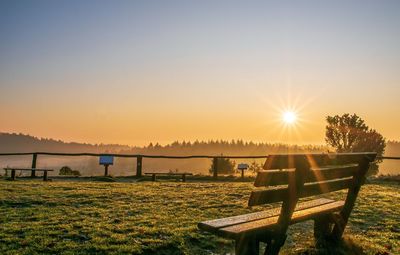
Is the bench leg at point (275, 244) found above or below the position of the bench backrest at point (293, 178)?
below

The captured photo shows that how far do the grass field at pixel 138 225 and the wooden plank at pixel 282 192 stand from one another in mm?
1153

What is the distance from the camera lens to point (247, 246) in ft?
16.1

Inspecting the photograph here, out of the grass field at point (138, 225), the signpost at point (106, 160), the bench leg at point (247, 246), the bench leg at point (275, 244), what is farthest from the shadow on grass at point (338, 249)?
the signpost at point (106, 160)

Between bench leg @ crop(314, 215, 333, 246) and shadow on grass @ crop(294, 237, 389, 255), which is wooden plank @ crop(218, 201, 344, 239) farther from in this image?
shadow on grass @ crop(294, 237, 389, 255)

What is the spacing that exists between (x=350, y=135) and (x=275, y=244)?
57.6 metres

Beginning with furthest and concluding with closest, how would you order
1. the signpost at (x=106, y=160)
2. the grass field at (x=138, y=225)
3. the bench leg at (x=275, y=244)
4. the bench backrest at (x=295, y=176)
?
the signpost at (x=106, y=160)
the grass field at (x=138, y=225)
the bench leg at (x=275, y=244)
the bench backrest at (x=295, y=176)

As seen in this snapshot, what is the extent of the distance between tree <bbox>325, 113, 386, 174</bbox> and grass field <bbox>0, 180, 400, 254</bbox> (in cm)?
4772

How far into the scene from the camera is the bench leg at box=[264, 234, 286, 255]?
500 centimetres

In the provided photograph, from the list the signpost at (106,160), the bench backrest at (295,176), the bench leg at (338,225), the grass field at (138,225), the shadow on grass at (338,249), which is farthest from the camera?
the signpost at (106,160)

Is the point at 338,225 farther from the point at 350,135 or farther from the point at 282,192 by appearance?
the point at 350,135

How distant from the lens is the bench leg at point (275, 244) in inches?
197

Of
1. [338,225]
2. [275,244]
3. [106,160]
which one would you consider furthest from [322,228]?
[106,160]

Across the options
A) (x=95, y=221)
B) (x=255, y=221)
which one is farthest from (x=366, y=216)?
(x=95, y=221)

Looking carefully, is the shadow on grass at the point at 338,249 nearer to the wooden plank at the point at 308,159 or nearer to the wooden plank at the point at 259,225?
the wooden plank at the point at 259,225
